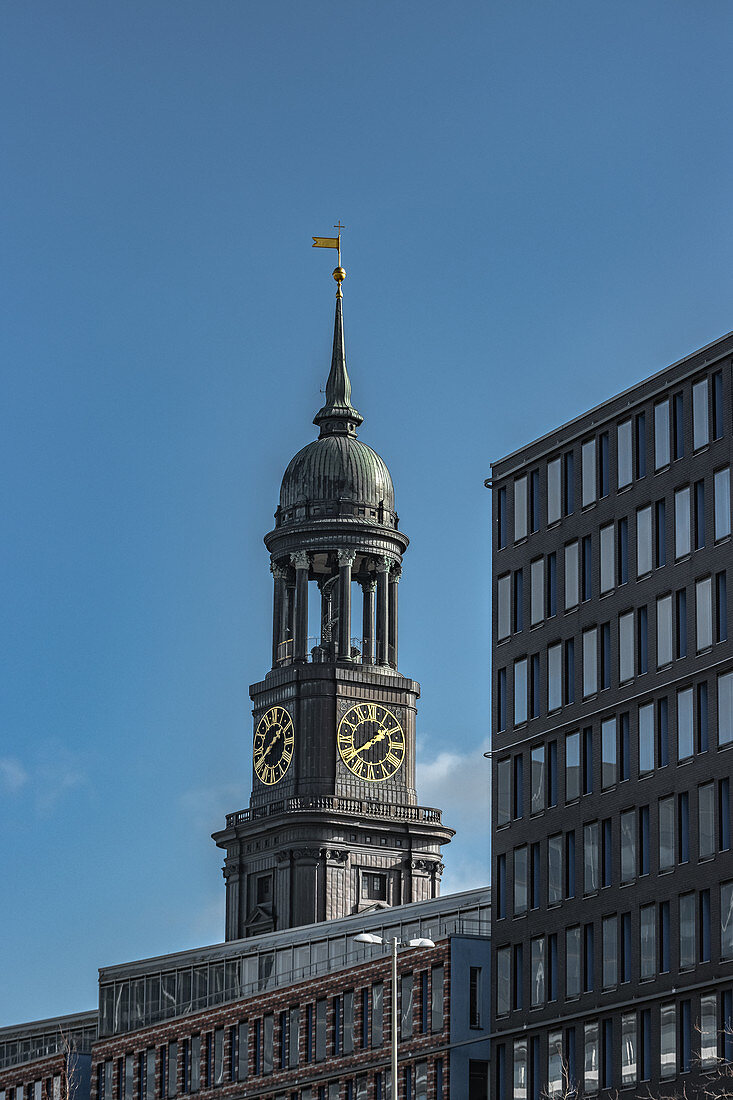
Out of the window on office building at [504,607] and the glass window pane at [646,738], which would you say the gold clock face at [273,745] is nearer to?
the window on office building at [504,607]

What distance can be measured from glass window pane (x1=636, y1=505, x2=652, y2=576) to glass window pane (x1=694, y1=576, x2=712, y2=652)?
3.76m

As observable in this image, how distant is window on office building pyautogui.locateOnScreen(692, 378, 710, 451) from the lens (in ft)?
367

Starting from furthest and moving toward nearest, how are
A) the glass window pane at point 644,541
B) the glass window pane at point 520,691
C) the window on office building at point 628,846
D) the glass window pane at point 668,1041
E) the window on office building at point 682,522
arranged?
the glass window pane at point 520,691 < the glass window pane at point 644,541 < the window on office building at point 682,522 < the window on office building at point 628,846 < the glass window pane at point 668,1041

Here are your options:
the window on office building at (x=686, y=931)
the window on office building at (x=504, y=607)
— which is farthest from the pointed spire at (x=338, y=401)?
the window on office building at (x=686, y=931)

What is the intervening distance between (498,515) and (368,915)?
1081 inches

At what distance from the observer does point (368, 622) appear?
17775cm

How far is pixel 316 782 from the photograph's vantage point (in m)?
169

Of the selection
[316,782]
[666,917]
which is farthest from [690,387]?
[316,782]

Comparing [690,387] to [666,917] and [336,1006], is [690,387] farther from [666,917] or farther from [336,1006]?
[336,1006]

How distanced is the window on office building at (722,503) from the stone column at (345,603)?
66.4m

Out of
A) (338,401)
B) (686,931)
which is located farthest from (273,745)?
(686,931)

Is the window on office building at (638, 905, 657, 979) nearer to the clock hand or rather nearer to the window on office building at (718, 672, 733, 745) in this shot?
the window on office building at (718, 672, 733, 745)

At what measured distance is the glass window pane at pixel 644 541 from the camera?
4488 inches

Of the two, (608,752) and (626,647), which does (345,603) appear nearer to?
(626,647)
